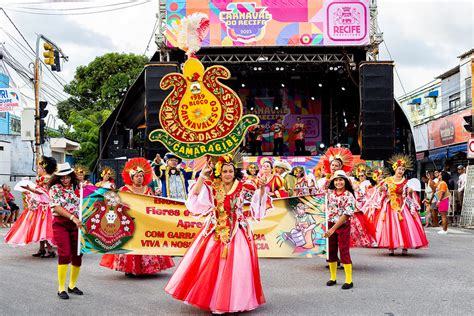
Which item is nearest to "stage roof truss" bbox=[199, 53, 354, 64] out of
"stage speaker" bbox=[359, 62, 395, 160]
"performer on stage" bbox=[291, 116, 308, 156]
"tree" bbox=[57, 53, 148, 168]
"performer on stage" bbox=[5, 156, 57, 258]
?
"stage speaker" bbox=[359, 62, 395, 160]

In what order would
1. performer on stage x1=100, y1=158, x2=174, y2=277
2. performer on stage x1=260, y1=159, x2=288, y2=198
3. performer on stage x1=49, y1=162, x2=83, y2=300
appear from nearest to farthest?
performer on stage x1=49, y1=162, x2=83, y2=300, performer on stage x1=100, y1=158, x2=174, y2=277, performer on stage x1=260, y1=159, x2=288, y2=198

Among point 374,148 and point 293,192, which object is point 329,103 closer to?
point 374,148

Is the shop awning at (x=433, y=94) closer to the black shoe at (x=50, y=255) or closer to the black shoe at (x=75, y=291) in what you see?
the black shoe at (x=50, y=255)

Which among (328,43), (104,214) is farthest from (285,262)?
(328,43)

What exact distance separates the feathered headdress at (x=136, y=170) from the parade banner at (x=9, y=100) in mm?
14330

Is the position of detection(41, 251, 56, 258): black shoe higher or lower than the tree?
lower

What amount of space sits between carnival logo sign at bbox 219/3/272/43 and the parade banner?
26.2ft

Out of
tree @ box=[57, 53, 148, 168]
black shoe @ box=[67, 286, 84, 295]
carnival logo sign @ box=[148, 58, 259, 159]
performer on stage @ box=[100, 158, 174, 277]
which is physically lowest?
black shoe @ box=[67, 286, 84, 295]

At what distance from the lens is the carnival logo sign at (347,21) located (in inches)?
760

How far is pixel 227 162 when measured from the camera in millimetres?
6230

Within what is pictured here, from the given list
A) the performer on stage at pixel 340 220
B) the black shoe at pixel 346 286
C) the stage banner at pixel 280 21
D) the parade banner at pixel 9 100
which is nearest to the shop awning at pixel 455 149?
the stage banner at pixel 280 21

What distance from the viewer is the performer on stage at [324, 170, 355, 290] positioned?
24.9 ft

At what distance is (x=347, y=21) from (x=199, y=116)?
1402cm

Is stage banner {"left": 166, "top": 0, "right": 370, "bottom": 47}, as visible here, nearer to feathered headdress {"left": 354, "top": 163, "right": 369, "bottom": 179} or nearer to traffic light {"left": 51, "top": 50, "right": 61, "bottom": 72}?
traffic light {"left": 51, "top": 50, "right": 61, "bottom": 72}
